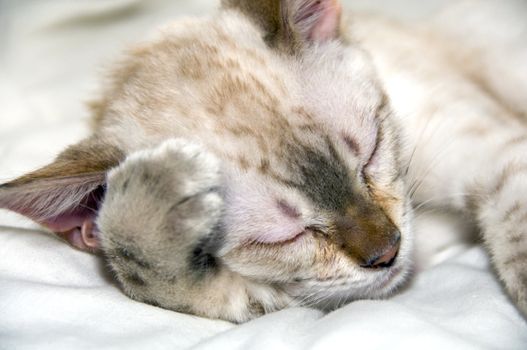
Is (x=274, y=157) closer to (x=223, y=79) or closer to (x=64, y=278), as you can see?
(x=223, y=79)

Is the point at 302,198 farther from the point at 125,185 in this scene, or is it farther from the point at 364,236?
the point at 125,185

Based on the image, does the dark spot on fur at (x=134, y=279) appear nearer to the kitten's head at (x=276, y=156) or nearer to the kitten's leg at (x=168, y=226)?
the kitten's leg at (x=168, y=226)

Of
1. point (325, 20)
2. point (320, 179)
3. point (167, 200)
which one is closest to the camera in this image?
point (167, 200)

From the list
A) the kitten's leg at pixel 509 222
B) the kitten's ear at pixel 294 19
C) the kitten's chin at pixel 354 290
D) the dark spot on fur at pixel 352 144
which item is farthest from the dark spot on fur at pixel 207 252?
the kitten's leg at pixel 509 222

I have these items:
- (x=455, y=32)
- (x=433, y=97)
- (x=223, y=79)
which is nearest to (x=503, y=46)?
(x=455, y=32)

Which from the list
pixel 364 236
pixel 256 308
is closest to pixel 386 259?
pixel 364 236

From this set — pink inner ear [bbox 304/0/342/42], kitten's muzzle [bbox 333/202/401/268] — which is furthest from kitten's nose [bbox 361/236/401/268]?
pink inner ear [bbox 304/0/342/42]

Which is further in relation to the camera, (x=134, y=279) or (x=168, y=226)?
(x=134, y=279)
